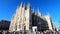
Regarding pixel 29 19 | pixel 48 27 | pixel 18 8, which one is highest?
pixel 18 8

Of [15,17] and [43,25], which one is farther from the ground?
[15,17]

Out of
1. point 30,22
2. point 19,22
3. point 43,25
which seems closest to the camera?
point 30,22

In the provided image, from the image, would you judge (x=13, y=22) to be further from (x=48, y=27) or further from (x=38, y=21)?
(x=48, y=27)

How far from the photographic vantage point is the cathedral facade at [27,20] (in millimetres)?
37531

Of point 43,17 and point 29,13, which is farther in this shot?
point 43,17

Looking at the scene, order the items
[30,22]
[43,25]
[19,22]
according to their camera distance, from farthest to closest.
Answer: [43,25] < [19,22] < [30,22]

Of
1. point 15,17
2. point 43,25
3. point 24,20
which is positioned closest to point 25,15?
point 24,20

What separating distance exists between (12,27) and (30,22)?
7.67m

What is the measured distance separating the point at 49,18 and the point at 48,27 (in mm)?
3094

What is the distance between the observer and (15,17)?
42156mm

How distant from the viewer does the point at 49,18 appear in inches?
1727

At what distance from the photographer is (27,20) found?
37.2 metres

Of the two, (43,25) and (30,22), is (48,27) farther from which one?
(30,22)

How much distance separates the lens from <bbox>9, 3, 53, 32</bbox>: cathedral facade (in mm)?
37531
